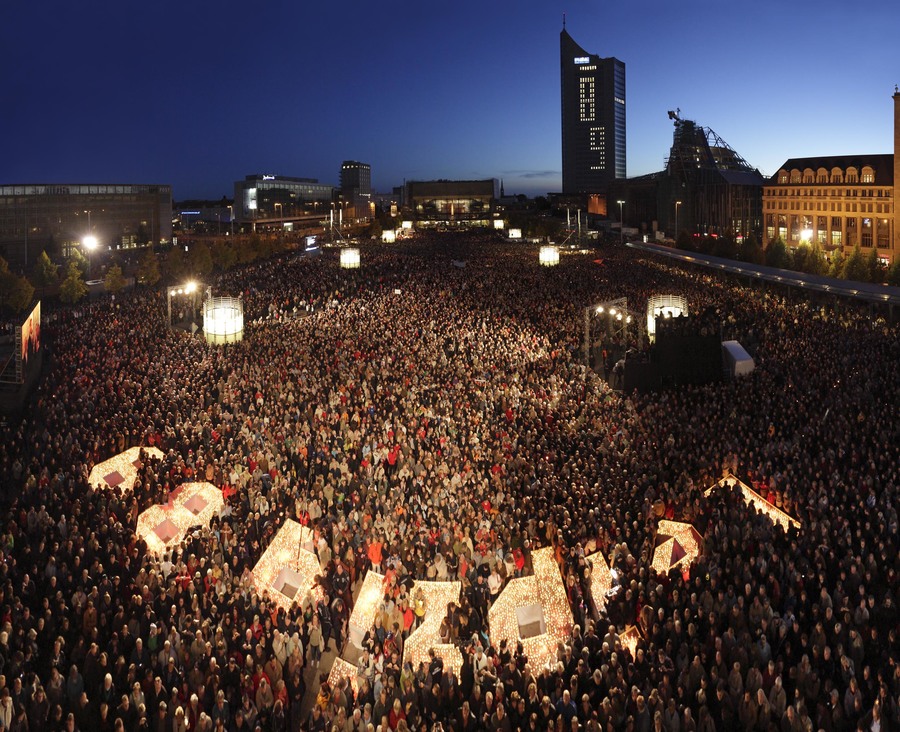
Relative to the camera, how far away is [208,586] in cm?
1063

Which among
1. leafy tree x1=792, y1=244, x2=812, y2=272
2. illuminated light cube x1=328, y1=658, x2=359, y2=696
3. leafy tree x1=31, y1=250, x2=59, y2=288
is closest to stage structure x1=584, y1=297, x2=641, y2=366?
illuminated light cube x1=328, y1=658, x2=359, y2=696

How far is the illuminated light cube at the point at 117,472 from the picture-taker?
1416cm

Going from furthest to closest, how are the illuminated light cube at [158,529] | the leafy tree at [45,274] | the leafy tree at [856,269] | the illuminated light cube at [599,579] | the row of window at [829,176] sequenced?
the row of window at [829,176] → the leafy tree at [45,274] → the leafy tree at [856,269] → the illuminated light cube at [158,529] → the illuminated light cube at [599,579]

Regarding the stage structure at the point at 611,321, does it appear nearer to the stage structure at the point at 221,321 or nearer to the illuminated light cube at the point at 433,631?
the stage structure at the point at 221,321

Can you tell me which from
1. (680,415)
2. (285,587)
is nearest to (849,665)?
(285,587)

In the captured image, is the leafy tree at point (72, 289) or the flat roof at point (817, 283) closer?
the flat roof at point (817, 283)

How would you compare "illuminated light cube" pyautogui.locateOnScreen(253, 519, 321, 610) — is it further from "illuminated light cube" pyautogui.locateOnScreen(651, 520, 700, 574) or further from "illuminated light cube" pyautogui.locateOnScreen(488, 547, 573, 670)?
"illuminated light cube" pyautogui.locateOnScreen(651, 520, 700, 574)

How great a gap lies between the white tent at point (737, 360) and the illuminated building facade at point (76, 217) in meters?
56.8

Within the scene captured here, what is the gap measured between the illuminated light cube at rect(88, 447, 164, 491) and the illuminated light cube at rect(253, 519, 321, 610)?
4.08 metres

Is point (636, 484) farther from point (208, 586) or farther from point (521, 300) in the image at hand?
point (521, 300)

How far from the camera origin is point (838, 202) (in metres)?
61.8

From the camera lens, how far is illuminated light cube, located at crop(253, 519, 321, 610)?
35.0 ft

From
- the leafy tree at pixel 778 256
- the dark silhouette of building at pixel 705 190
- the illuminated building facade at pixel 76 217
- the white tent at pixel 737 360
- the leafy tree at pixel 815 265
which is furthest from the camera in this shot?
the dark silhouette of building at pixel 705 190

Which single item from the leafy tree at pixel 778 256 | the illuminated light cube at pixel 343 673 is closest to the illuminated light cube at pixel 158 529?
the illuminated light cube at pixel 343 673
